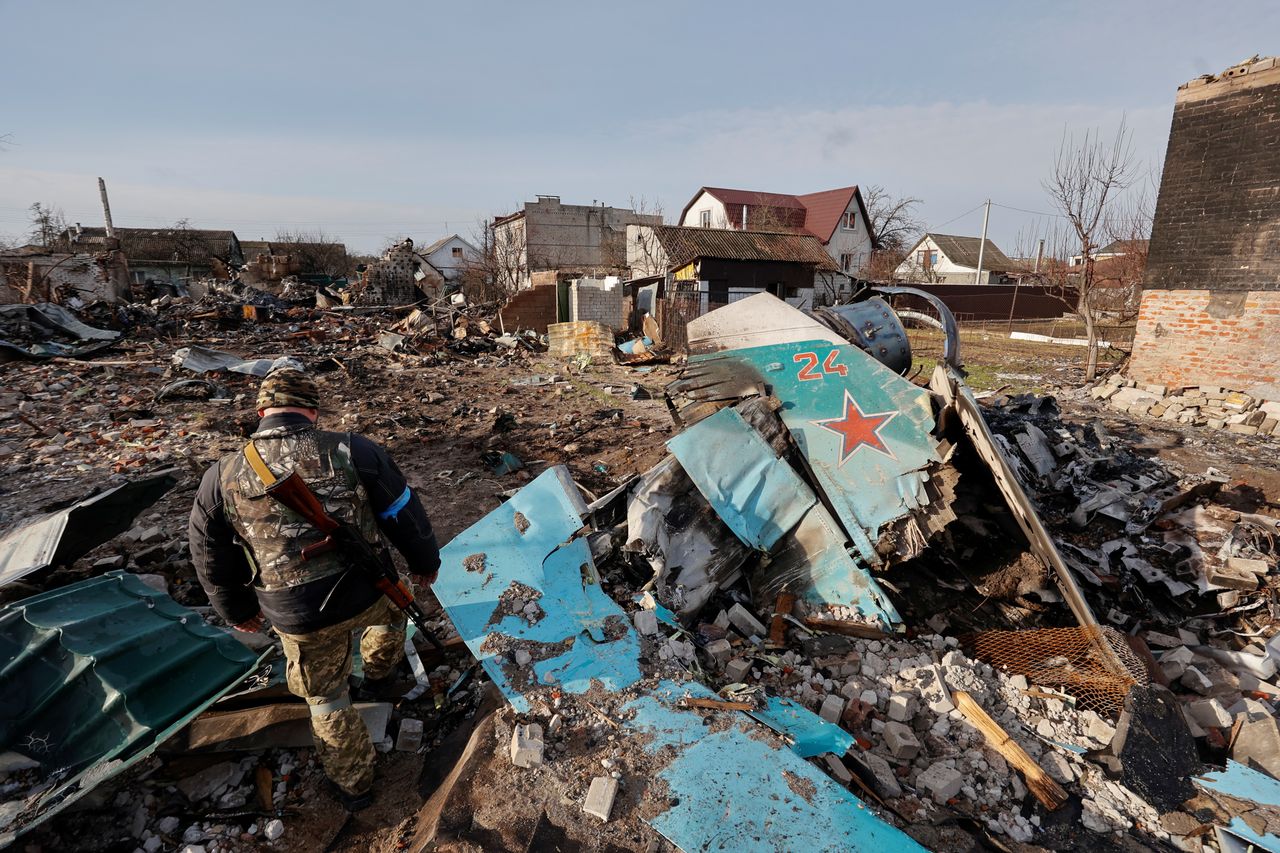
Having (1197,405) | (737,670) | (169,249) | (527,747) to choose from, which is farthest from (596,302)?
(169,249)

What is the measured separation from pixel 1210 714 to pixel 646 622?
281 cm

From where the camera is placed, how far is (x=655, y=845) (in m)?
1.85

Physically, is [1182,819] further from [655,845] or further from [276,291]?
[276,291]

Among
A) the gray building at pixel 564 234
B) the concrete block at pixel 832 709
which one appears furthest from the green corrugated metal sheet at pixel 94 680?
the gray building at pixel 564 234

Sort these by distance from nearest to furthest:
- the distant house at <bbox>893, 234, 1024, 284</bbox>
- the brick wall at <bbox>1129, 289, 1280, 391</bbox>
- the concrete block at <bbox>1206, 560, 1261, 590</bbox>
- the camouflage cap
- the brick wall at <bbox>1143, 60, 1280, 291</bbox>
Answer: the camouflage cap < the concrete block at <bbox>1206, 560, 1261, 590</bbox> < the brick wall at <bbox>1143, 60, 1280, 291</bbox> < the brick wall at <bbox>1129, 289, 1280, 391</bbox> < the distant house at <bbox>893, 234, 1024, 284</bbox>

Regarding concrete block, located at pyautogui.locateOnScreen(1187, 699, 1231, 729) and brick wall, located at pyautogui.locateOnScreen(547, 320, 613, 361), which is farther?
brick wall, located at pyautogui.locateOnScreen(547, 320, 613, 361)

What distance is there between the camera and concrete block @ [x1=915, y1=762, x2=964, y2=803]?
2297 millimetres

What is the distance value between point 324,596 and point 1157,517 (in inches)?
220

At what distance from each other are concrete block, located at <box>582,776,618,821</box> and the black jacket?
115 cm

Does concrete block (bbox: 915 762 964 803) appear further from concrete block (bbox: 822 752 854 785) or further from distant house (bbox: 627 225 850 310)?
distant house (bbox: 627 225 850 310)

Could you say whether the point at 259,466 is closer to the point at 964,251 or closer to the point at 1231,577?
the point at 1231,577

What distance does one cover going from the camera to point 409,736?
8.36 feet

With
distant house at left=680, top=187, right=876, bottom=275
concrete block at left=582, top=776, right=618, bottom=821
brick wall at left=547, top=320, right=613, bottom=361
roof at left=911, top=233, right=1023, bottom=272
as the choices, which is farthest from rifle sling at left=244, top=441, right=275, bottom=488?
roof at left=911, top=233, right=1023, bottom=272

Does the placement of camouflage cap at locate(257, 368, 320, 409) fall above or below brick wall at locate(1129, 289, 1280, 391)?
above
